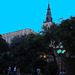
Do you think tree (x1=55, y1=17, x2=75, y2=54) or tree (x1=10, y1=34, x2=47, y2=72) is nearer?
tree (x1=55, y1=17, x2=75, y2=54)

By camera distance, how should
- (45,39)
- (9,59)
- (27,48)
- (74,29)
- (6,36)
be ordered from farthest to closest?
(6,36), (9,59), (45,39), (27,48), (74,29)

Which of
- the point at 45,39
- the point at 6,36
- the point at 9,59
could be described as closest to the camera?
the point at 45,39

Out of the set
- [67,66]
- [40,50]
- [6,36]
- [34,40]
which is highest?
[6,36]

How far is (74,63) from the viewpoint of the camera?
30.2 meters

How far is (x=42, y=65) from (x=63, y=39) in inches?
404

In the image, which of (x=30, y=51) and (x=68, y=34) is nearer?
(x=68, y=34)

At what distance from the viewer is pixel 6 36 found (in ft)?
258

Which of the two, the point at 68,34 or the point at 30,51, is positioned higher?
the point at 68,34

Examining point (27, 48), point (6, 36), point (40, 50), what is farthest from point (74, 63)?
point (6, 36)

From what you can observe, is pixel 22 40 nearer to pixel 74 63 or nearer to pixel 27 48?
pixel 27 48

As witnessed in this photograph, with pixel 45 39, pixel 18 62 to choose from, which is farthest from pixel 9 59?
pixel 45 39

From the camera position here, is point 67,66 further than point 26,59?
Yes

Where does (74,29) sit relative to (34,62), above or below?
above

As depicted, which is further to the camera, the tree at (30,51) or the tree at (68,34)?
the tree at (30,51)
